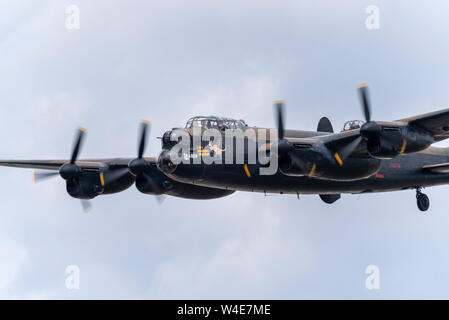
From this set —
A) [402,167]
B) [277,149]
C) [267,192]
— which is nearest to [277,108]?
[277,149]

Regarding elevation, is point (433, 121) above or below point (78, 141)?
below

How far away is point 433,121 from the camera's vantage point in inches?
1194

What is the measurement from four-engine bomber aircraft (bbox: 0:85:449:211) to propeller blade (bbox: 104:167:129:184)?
0.17 ft

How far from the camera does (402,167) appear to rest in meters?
36.6

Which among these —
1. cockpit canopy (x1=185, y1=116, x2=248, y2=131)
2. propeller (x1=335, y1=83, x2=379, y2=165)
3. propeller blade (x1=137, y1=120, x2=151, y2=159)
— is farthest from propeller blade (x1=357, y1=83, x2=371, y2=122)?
propeller blade (x1=137, y1=120, x2=151, y2=159)

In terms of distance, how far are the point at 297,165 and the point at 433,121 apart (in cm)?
602

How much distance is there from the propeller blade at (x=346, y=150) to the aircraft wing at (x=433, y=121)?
221 cm

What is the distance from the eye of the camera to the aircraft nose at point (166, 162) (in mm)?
31188

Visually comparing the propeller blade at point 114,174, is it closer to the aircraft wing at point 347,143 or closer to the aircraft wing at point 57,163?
the aircraft wing at point 57,163

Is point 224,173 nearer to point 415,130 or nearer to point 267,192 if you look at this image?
point 267,192

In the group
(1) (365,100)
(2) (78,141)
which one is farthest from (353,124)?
(2) (78,141)

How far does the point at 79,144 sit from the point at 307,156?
1188 cm

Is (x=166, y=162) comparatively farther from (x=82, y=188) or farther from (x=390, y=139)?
(x=390, y=139)
